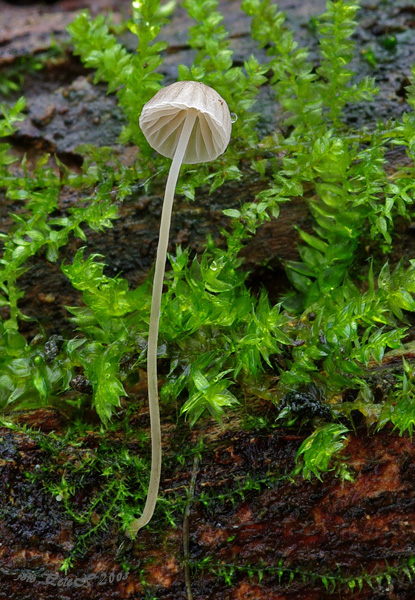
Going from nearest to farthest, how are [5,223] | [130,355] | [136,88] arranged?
[130,355] < [136,88] < [5,223]

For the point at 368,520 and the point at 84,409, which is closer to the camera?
the point at 368,520

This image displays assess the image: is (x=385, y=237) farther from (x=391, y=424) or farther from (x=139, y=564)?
(x=139, y=564)

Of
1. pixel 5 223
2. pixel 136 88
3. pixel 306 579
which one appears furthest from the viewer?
pixel 5 223

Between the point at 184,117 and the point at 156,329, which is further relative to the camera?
the point at 184,117

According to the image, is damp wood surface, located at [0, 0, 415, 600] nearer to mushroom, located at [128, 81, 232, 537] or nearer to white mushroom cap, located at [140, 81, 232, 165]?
mushroom, located at [128, 81, 232, 537]

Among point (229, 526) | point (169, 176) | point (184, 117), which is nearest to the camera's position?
point (169, 176)

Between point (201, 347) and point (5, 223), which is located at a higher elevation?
point (5, 223)

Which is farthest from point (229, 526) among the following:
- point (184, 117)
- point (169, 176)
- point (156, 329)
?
point (184, 117)

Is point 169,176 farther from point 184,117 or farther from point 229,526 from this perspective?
point 229,526

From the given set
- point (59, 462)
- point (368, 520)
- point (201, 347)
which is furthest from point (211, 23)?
point (368, 520)
